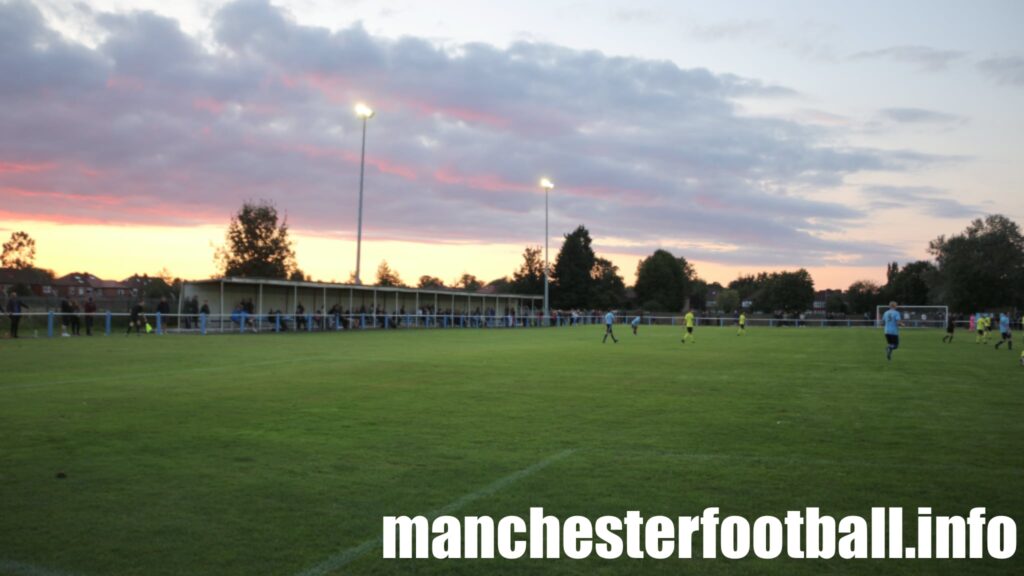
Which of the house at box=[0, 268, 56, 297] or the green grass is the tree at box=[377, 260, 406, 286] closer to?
the house at box=[0, 268, 56, 297]

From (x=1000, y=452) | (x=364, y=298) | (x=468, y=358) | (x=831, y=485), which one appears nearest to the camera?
(x=831, y=485)

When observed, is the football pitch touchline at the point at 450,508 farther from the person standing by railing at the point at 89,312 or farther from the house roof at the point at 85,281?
the house roof at the point at 85,281

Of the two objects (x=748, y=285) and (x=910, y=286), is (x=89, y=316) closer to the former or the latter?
(x=910, y=286)

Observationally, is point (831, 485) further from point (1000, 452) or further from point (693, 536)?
point (1000, 452)

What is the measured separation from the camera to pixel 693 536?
5191 mm

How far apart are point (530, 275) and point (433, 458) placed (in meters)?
117

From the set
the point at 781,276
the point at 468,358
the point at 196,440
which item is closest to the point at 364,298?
the point at 468,358

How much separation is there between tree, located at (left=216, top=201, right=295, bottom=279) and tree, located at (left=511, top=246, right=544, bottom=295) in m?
48.2

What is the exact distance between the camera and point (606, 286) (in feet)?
433

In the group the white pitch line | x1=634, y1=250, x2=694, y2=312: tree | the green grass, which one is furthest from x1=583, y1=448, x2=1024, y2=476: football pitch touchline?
x1=634, y1=250, x2=694, y2=312: tree

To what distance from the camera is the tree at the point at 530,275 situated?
122 m

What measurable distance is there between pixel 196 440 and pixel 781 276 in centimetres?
14979

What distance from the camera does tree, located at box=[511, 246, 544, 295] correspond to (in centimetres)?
12156

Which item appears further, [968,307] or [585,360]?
[968,307]
